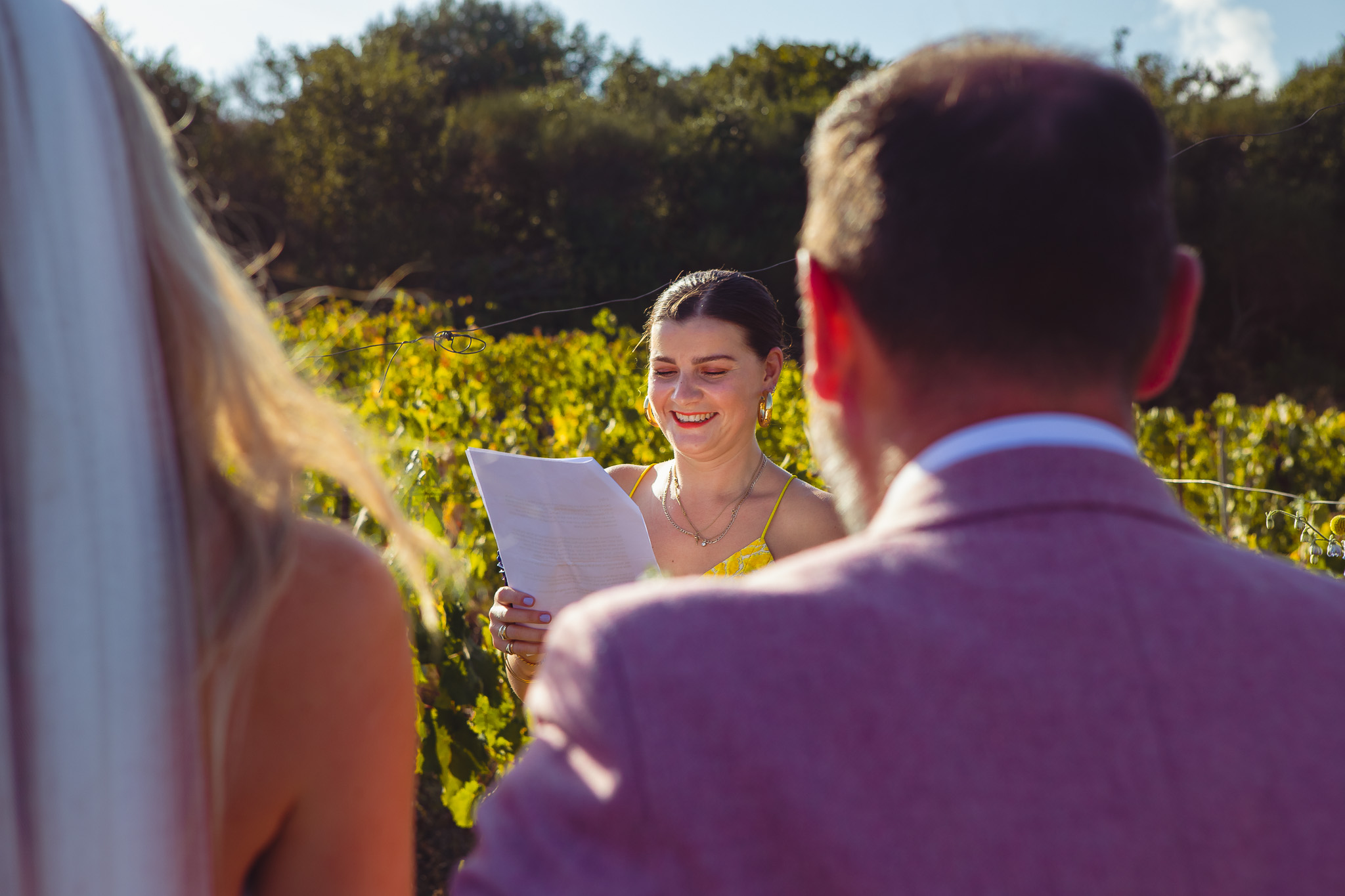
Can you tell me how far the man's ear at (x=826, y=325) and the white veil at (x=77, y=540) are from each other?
22.1 inches

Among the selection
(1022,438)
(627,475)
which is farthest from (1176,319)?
(627,475)

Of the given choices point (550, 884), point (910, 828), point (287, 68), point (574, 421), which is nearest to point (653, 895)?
point (550, 884)

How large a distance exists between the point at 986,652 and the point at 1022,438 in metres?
Result: 0.19

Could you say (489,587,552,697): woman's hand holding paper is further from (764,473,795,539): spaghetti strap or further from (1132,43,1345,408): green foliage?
(1132,43,1345,408): green foliage

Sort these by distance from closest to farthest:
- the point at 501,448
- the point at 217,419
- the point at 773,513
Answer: the point at 217,419 < the point at 773,513 < the point at 501,448

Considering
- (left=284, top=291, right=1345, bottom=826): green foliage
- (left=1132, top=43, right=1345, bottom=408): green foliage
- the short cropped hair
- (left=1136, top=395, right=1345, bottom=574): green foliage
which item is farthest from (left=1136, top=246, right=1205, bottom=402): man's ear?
(left=1132, top=43, right=1345, bottom=408): green foliage

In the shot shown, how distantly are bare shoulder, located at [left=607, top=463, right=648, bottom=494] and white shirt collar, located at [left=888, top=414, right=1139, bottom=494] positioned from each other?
2615 millimetres

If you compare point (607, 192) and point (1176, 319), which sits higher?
point (607, 192)

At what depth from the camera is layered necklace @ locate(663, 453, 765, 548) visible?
3100 mm

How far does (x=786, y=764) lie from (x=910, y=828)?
0.09 meters

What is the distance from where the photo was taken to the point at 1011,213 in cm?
79

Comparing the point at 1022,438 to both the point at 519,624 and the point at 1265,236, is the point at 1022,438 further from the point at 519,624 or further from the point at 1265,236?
the point at 1265,236

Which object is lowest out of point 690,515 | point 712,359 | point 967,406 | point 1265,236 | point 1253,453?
point 1253,453

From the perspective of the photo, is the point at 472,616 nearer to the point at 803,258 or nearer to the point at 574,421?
the point at 574,421
